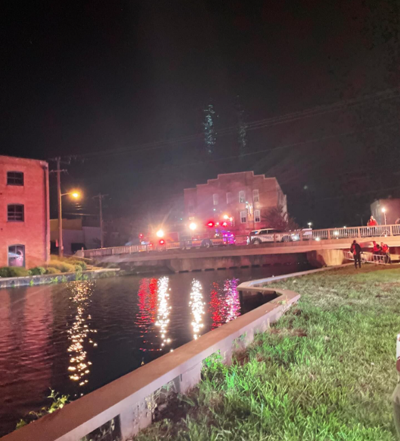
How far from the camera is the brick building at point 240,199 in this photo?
58.9m

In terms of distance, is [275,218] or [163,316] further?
[275,218]

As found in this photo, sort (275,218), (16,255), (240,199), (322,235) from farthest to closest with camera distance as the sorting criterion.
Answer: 1. (240,199)
2. (275,218)
3. (322,235)
4. (16,255)

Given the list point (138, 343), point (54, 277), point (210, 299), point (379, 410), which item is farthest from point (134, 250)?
point (379, 410)

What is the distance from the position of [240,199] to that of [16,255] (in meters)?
35.5

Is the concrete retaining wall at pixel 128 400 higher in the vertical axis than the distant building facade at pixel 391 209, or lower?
lower

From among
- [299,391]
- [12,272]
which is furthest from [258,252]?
[299,391]

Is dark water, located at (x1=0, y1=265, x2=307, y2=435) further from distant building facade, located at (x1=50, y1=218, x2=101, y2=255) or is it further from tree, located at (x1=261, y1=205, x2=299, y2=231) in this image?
tree, located at (x1=261, y1=205, x2=299, y2=231)

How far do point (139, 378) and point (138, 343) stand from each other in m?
5.45

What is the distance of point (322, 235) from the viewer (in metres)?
36.2

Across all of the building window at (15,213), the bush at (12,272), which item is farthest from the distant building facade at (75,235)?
the bush at (12,272)

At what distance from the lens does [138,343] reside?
9.66 m

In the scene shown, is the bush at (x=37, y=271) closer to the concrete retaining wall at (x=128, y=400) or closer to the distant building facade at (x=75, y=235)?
the concrete retaining wall at (x=128, y=400)

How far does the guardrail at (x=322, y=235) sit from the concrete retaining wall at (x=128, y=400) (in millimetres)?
29926

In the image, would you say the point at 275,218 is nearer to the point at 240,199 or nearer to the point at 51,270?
the point at 240,199
